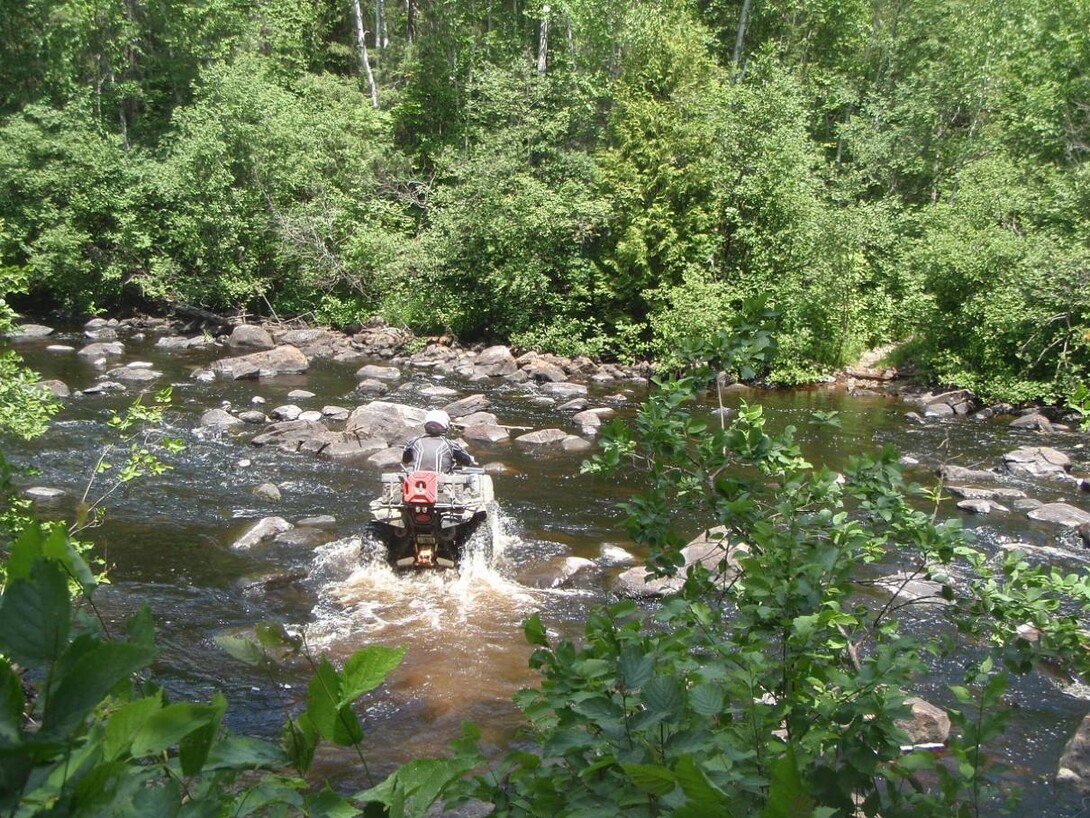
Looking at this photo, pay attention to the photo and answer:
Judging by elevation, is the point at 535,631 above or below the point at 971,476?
above

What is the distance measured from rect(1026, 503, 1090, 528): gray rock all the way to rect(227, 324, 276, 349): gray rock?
1943 centimetres

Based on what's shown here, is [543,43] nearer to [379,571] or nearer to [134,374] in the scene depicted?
[134,374]

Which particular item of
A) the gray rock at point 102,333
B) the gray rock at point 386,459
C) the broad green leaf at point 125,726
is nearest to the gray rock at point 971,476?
the gray rock at point 386,459

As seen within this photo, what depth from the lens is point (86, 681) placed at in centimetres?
98

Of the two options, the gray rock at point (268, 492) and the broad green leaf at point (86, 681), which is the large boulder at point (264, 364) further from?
the broad green leaf at point (86, 681)

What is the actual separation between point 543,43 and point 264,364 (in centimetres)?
1714

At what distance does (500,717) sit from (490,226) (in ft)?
65.1

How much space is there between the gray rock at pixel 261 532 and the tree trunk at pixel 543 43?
23.4m

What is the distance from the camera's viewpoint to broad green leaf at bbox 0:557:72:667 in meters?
0.94

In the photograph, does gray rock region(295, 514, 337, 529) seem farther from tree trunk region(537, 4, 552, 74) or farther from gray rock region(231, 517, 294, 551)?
tree trunk region(537, 4, 552, 74)

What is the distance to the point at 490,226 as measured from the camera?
2592 centimetres

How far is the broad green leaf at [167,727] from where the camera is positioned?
104cm

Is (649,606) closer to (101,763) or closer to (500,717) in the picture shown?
(500,717)

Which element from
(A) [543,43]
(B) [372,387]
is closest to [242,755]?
(B) [372,387]
